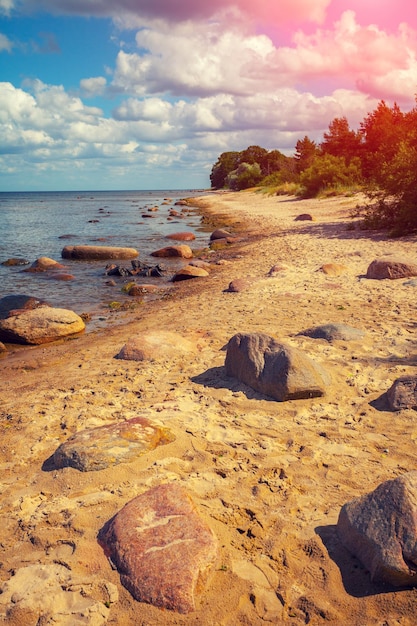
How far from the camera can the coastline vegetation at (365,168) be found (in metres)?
16.5

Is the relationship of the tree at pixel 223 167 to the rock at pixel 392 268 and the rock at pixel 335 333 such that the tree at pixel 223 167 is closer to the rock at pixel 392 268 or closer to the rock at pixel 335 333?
the rock at pixel 392 268

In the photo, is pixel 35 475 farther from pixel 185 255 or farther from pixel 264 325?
pixel 185 255

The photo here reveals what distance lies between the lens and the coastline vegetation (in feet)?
54.0

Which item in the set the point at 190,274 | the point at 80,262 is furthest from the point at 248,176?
the point at 190,274

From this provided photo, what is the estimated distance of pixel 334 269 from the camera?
38.8 ft

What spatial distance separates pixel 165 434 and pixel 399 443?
213cm

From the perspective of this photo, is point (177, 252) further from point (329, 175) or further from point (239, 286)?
point (329, 175)

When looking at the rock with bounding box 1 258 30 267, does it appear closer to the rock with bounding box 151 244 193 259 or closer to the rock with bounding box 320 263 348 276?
the rock with bounding box 151 244 193 259

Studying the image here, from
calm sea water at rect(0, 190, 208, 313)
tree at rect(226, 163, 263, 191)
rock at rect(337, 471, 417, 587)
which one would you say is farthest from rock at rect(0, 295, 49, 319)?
tree at rect(226, 163, 263, 191)

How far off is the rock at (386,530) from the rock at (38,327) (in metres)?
7.32

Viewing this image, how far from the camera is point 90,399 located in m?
5.75

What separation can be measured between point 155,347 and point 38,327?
11.2 ft

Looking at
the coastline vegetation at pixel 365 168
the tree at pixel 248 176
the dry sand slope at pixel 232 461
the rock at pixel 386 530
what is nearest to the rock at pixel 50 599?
the dry sand slope at pixel 232 461

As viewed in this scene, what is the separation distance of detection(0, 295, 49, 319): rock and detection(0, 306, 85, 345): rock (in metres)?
1.74
